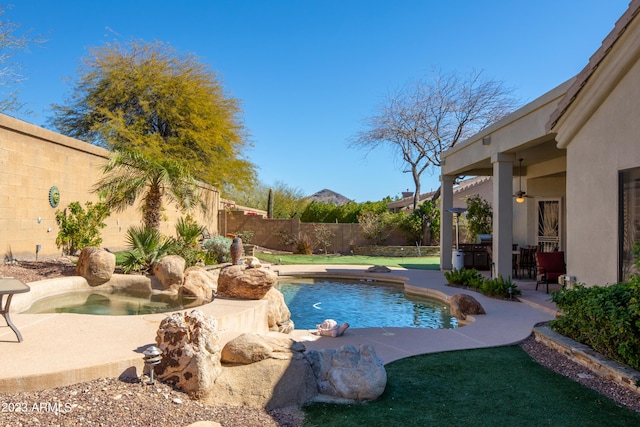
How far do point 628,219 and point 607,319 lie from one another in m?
2.42

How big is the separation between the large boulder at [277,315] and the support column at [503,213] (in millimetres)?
5728

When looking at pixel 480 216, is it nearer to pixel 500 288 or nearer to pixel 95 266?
pixel 500 288

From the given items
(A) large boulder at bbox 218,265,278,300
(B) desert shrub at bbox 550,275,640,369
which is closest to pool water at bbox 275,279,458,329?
(A) large boulder at bbox 218,265,278,300

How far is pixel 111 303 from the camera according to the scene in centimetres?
927

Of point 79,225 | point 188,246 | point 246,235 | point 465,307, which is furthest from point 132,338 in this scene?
point 246,235

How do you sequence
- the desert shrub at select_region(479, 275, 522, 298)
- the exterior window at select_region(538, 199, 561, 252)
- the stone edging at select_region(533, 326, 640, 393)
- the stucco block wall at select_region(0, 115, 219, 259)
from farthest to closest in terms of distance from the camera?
the exterior window at select_region(538, 199, 561, 252) → the stucco block wall at select_region(0, 115, 219, 259) → the desert shrub at select_region(479, 275, 522, 298) → the stone edging at select_region(533, 326, 640, 393)

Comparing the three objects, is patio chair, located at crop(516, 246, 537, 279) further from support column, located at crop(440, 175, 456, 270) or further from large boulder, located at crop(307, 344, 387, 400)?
large boulder, located at crop(307, 344, 387, 400)

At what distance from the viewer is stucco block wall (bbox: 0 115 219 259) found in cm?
1110

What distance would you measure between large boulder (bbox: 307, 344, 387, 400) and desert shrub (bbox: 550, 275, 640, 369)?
2.59 m

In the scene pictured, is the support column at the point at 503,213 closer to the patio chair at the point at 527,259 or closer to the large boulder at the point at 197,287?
the patio chair at the point at 527,259

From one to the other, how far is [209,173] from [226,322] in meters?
19.1

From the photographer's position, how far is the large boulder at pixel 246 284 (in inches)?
328

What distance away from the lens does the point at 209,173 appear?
24.8 metres

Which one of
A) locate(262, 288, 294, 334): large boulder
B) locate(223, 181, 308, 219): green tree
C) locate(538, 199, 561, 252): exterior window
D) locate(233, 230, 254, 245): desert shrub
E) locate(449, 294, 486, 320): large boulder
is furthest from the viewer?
locate(223, 181, 308, 219): green tree
